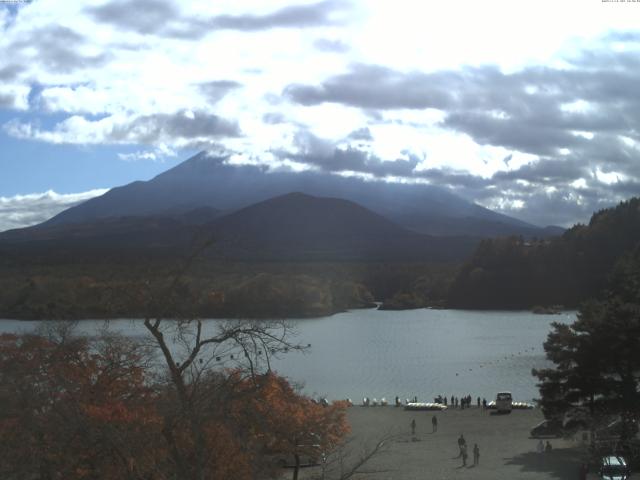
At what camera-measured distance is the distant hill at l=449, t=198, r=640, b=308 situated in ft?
257

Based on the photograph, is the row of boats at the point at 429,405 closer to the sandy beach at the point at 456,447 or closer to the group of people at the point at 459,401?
the group of people at the point at 459,401

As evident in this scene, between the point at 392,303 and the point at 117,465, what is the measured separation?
82.8 metres

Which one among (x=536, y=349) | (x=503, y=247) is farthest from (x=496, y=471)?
(x=503, y=247)

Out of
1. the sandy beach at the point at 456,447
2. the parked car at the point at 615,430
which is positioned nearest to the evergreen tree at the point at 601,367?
the parked car at the point at 615,430

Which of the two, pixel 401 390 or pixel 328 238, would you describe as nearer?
pixel 401 390

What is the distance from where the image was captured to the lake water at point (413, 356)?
32500 mm

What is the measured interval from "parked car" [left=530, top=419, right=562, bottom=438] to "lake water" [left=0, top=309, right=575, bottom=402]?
29.8 feet

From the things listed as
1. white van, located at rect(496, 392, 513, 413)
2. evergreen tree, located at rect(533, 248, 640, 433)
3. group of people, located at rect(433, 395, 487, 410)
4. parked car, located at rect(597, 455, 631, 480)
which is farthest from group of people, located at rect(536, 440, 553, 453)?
group of people, located at rect(433, 395, 487, 410)

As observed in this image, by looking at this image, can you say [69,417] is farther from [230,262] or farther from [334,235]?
[334,235]

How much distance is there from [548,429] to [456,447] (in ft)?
7.44

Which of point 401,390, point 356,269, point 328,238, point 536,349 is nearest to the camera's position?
point 401,390

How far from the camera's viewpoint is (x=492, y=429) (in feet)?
71.2

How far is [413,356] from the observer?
44.0 metres

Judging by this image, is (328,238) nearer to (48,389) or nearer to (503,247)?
(503,247)
